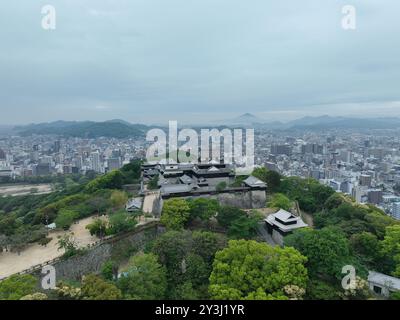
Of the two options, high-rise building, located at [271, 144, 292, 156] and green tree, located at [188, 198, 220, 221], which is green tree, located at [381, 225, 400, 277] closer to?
green tree, located at [188, 198, 220, 221]

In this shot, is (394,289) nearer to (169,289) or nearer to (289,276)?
(289,276)

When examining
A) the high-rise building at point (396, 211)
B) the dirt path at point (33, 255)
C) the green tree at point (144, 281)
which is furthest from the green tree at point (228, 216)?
the high-rise building at point (396, 211)

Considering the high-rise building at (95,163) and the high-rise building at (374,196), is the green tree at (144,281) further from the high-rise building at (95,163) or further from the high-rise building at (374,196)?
the high-rise building at (95,163)

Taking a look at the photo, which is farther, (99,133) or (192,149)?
(99,133)

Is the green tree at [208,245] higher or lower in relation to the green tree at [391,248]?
higher

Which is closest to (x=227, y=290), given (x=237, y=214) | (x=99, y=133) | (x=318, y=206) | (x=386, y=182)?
(x=237, y=214)

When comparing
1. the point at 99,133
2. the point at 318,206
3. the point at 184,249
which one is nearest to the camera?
the point at 184,249
